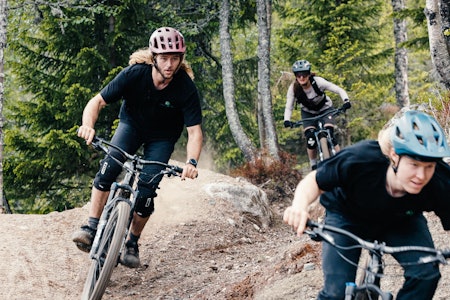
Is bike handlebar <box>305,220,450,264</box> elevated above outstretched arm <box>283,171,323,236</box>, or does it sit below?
below

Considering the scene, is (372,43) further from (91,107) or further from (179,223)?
(91,107)

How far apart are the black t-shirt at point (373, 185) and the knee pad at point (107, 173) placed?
3.35 m

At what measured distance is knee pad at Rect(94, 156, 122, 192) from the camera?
6.45 m

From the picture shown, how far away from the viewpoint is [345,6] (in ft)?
62.1

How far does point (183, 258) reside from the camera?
890cm

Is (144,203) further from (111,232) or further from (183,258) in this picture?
(183,258)

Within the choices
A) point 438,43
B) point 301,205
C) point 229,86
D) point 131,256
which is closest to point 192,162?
point 131,256

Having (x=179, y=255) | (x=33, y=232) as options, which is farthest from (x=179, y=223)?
(x=33, y=232)

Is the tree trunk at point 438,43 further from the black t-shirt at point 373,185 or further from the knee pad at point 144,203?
the black t-shirt at point 373,185

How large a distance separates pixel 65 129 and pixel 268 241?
7.29 metres

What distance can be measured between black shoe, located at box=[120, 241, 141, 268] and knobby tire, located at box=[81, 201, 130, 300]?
848 millimetres

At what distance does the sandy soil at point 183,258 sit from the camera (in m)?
6.43

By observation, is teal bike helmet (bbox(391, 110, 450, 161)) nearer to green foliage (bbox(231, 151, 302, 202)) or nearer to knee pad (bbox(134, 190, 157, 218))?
knee pad (bbox(134, 190, 157, 218))

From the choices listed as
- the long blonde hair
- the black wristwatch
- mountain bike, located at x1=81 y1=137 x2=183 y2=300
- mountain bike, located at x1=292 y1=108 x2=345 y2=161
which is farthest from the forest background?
mountain bike, located at x1=81 y1=137 x2=183 y2=300
